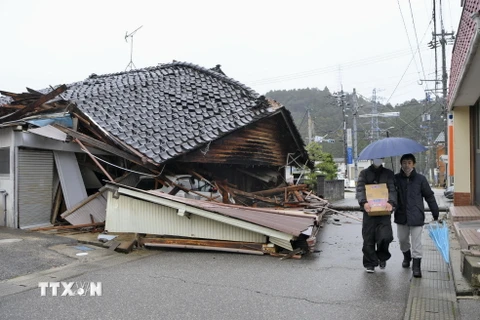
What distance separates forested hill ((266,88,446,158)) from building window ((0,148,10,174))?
2403 cm

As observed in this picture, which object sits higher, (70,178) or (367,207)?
(70,178)

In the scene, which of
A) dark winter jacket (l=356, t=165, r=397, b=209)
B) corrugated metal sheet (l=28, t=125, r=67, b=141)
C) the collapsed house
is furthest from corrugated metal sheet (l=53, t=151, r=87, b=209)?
dark winter jacket (l=356, t=165, r=397, b=209)

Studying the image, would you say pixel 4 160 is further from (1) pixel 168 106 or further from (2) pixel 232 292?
(2) pixel 232 292

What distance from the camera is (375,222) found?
19.7 feet

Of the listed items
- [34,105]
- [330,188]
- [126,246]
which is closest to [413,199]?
[126,246]

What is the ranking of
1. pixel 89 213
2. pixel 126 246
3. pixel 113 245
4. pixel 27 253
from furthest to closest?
1. pixel 89 213
2. pixel 113 245
3. pixel 126 246
4. pixel 27 253

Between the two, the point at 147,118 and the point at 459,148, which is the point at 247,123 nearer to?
the point at 147,118

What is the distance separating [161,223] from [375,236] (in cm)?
417

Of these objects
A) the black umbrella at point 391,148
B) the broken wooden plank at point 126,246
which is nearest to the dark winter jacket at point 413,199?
the black umbrella at point 391,148

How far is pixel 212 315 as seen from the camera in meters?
4.34

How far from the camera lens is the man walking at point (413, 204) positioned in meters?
5.72

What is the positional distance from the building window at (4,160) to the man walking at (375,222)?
8627mm

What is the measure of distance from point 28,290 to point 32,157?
5.76 meters

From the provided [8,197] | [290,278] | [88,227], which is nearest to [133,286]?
[290,278]
